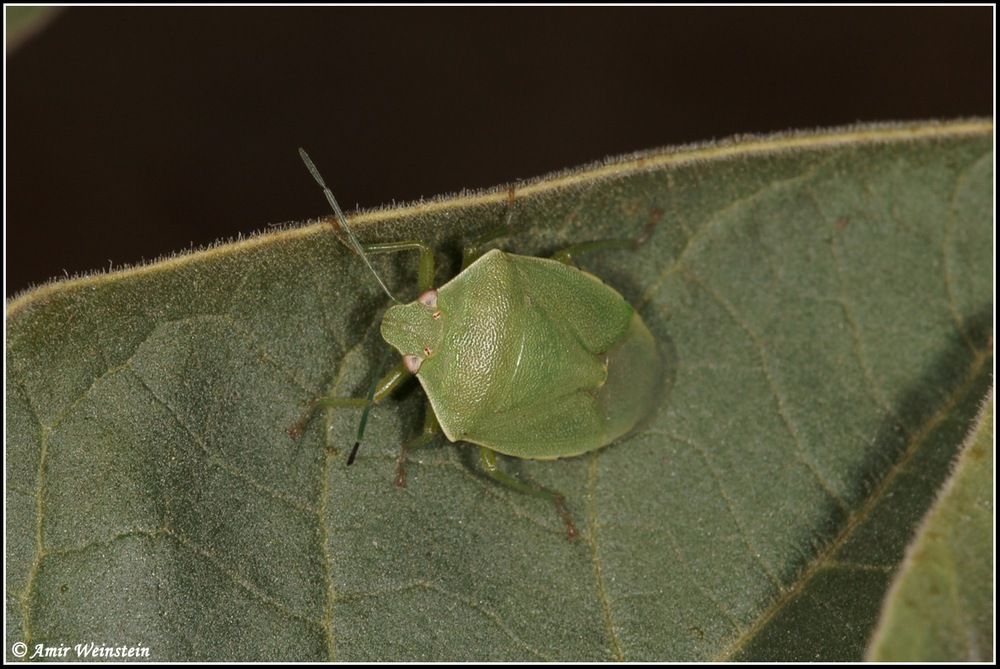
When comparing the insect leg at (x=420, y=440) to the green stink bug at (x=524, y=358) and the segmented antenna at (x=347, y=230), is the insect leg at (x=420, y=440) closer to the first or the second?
the green stink bug at (x=524, y=358)

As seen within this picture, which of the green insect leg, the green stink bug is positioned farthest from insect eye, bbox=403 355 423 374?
the green insect leg

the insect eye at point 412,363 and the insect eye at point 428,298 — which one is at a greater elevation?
the insect eye at point 428,298

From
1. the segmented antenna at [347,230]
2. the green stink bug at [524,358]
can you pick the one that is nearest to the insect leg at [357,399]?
the green stink bug at [524,358]

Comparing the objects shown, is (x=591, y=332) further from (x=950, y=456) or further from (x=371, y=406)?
(x=950, y=456)

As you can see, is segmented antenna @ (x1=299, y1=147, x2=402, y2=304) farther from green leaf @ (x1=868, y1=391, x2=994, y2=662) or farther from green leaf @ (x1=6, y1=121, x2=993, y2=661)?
green leaf @ (x1=868, y1=391, x2=994, y2=662)

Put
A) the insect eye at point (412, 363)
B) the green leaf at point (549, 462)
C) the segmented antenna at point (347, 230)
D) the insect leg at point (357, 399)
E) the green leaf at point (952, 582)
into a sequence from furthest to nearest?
the insect eye at point (412, 363), the insect leg at point (357, 399), the segmented antenna at point (347, 230), the green leaf at point (549, 462), the green leaf at point (952, 582)

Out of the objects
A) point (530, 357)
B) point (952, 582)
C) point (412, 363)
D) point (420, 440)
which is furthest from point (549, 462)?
point (952, 582)
